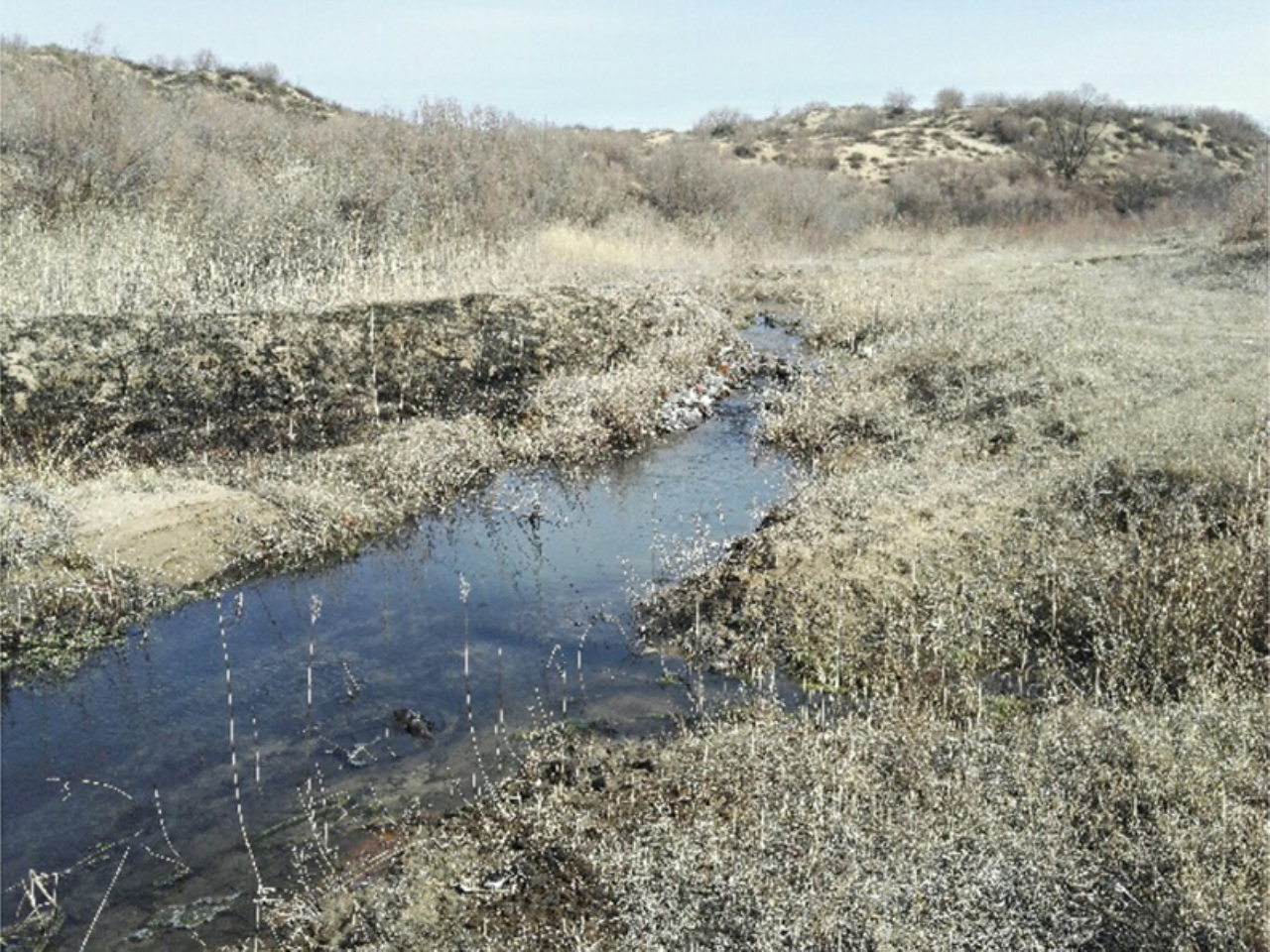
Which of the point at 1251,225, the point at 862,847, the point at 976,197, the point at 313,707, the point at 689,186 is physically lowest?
the point at 313,707

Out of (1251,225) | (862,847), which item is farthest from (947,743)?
(1251,225)

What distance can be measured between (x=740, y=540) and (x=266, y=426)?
234 inches

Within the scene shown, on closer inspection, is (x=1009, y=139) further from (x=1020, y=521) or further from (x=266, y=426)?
(x=1020, y=521)

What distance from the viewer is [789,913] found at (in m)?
4.07

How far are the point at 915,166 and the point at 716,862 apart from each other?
145 ft

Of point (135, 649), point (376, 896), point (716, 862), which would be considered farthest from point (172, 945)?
point (135, 649)

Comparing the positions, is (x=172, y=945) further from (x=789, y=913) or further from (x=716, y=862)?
(x=789, y=913)

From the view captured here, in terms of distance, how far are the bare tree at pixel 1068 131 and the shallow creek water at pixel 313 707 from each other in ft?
140

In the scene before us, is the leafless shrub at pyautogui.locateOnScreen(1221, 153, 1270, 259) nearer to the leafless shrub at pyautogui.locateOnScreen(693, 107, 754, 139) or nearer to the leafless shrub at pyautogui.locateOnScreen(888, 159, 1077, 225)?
the leafless shrub at pyautogui.locateOnScreen(888, 159, 1077, 225)

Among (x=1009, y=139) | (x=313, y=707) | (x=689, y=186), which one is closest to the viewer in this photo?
(x=313, y=707)

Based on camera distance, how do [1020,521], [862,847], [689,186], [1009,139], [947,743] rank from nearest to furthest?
1. [862,847]
2. [947,743]
3. [1020,521]
4. [689,186]
5. [1009,139]

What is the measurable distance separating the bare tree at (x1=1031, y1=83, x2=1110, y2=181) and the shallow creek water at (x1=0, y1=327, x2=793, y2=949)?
42.6 metres

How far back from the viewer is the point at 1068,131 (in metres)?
48.4

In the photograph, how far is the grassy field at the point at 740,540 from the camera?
4.34 meters
